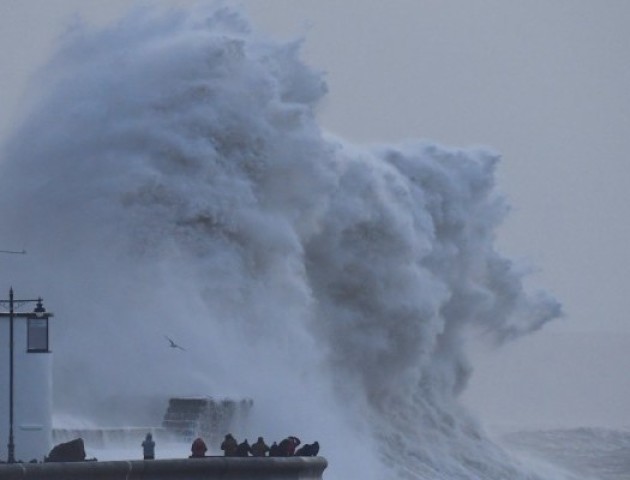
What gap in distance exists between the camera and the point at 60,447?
20453 mm

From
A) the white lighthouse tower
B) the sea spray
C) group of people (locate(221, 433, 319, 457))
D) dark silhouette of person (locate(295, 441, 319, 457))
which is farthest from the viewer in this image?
the sea spray

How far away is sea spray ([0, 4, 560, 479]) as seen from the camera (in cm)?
3750

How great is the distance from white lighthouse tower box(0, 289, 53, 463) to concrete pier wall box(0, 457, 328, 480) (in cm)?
153

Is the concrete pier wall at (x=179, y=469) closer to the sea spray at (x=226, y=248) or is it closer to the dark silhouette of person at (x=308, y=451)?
the dark silhouette of person at (x=308, y=451)

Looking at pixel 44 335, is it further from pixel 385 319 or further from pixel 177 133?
pixel 385 319

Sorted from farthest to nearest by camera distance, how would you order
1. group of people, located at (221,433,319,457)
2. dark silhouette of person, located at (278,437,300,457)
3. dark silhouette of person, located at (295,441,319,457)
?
dark silhouette of person, located at (295,441,319,457) < dark silhouette of person, located at (278,437,300,457) < group of people, located at (221,433,319,457)

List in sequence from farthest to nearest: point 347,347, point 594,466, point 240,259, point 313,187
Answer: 1. point 594,466
2. point 347,347
3. point 313,187
4. point 240,259

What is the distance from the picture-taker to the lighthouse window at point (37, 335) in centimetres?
2094

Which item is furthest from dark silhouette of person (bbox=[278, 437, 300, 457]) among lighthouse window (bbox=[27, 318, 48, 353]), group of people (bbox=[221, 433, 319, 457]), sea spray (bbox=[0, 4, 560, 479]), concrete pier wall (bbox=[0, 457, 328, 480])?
sea spray (bbox=[0, 4, 560, 479])

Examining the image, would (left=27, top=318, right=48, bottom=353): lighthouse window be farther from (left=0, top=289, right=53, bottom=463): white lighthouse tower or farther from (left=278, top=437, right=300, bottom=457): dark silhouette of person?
(left=278, top=437, right=300, bottom=457): dark silhouette of person

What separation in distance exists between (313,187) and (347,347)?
4.33m

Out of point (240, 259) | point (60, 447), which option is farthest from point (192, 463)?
point (240, 259)

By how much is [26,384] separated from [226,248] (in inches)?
787

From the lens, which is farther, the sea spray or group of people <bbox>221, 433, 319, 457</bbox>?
the sea spray
